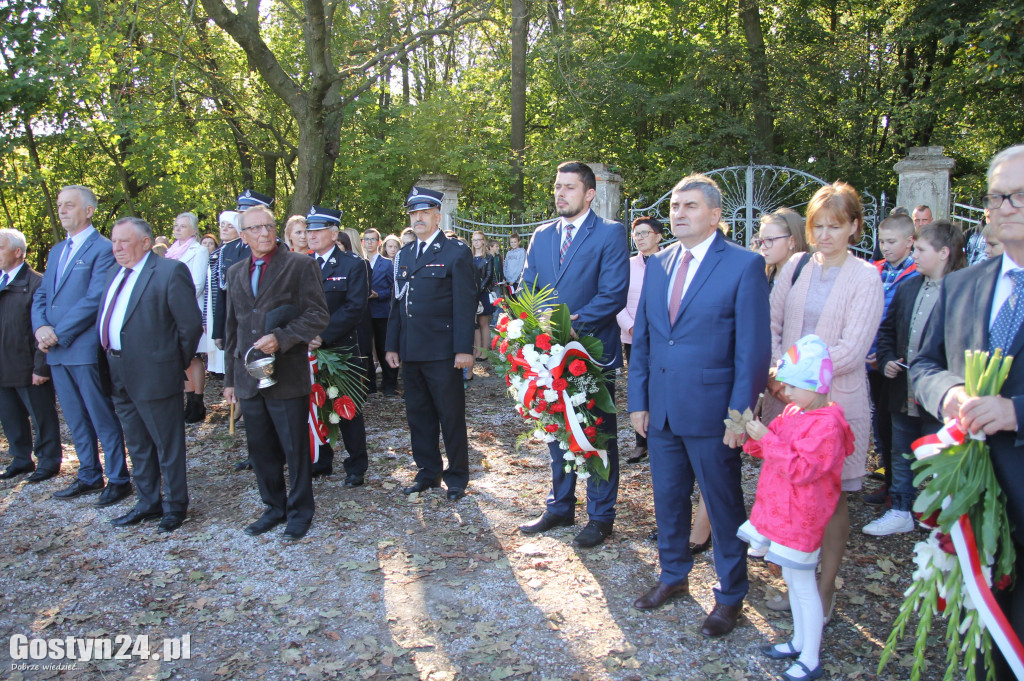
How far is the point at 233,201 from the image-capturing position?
1884cm

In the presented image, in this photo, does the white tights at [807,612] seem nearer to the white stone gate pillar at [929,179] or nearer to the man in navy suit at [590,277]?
the man in navy suit at [590,277]

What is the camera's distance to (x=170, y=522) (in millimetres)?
5055

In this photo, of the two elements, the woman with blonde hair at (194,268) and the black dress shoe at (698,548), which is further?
the woman with blonde hair at (194,268)

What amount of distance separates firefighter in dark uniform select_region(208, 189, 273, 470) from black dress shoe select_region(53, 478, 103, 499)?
1056 mm

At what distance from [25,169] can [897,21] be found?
1908 centimetres

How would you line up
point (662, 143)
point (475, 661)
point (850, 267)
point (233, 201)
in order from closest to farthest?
point (475, 661), point (850, 267), point (662, 143), point (233, 201)

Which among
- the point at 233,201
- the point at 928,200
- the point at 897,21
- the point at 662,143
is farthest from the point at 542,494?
the point at 233,201

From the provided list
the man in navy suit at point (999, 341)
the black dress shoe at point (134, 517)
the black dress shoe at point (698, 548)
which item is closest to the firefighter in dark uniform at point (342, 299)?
the black dress shoe at point (134, 517)

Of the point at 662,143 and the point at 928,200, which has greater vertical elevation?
the point at 662,143

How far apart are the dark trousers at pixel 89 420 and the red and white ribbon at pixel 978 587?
531 cm

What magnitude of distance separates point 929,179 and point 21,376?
10341 mm

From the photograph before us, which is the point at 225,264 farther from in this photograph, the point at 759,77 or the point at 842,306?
the point at 759,77

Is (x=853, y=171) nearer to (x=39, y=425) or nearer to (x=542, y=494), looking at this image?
(x=542, y=494)

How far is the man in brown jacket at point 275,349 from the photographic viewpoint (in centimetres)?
473
